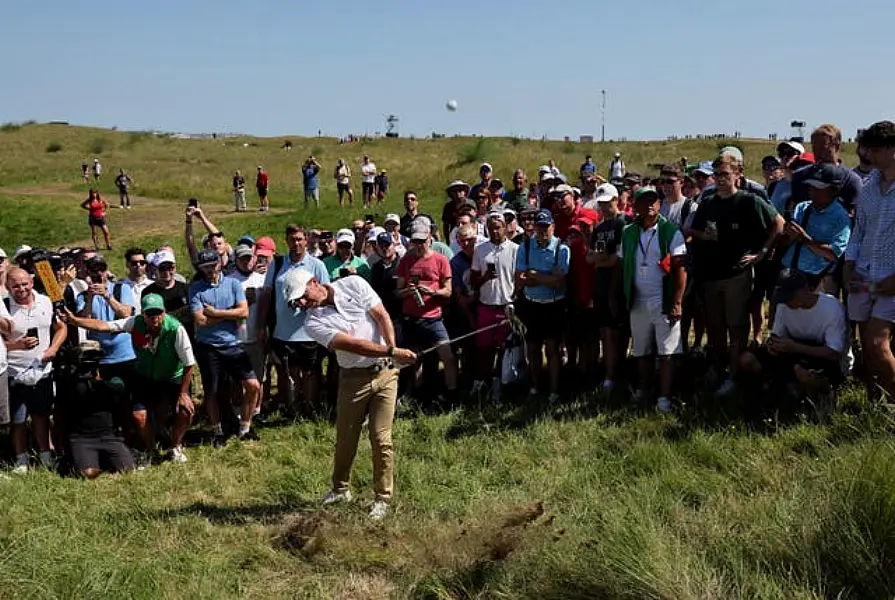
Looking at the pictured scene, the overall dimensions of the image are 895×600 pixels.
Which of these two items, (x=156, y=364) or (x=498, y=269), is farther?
(x=498, y=269)

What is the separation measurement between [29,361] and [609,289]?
17.7ft

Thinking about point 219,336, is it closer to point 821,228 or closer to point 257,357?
point 257,357

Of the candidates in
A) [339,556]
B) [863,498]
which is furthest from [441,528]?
[863,498]

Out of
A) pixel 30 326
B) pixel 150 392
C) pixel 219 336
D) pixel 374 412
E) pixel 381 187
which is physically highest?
pixel 381 187

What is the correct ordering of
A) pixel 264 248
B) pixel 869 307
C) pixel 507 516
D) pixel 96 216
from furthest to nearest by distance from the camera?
pixel 96 216 < pixel 264 248 < pixel 869 307 < pixel 507 516

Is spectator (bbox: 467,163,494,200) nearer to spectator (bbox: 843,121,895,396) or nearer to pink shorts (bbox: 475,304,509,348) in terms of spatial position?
pink shorts (bbox: 475,304,509,348)

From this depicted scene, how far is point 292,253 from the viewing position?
27.1ft

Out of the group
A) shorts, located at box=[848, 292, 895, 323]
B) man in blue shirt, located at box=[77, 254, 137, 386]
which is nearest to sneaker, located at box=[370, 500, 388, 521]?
man in blue shirt, located at box=[77, 254, 137, 386]

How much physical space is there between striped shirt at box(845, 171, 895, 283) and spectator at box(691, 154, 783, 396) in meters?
1.21

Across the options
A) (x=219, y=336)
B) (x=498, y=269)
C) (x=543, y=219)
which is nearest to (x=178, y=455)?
(x=219, y=336)

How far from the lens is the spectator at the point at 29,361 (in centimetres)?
715

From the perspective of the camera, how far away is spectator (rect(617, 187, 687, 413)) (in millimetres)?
7055

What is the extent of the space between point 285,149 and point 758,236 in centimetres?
5470

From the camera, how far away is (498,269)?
834 centimetres
